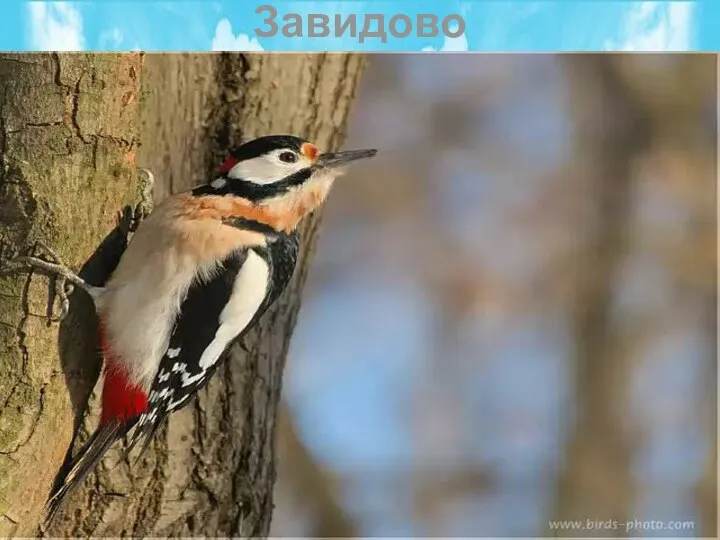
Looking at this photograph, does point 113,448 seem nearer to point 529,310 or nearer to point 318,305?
point 318,305

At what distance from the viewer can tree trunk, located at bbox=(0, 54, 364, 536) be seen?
1429 mm

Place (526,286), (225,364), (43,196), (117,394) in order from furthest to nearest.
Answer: (526,286) < (225,364) < (117,394) < (43,196)

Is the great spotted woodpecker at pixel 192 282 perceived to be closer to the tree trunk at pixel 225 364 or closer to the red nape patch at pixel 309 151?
the red nape patch at pixel 309 151

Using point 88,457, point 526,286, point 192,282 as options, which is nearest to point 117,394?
point 88,457

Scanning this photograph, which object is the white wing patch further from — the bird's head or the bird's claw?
the bird's claw

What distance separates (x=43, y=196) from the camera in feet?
3.80

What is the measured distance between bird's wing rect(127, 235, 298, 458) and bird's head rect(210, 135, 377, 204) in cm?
8

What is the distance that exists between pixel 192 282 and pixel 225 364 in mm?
314

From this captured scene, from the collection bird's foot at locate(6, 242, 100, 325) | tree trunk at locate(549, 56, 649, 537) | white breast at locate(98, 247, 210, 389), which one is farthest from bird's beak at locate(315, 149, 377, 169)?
tree trunk at locate(549, 56, 649, 537)

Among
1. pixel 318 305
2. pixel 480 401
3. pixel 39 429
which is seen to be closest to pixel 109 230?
pixel 39 429

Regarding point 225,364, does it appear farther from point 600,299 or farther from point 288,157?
point 600,299

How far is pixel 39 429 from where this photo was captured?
119 centimetres

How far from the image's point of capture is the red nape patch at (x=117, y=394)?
1.27 m

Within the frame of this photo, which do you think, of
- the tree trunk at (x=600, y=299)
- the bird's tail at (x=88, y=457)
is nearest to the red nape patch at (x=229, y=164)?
the bird's tail at (x=88, y=457)
